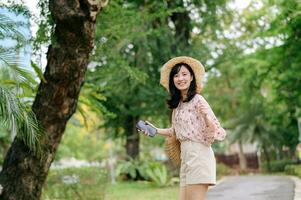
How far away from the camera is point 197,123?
4.41m

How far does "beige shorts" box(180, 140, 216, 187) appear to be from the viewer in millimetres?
4246

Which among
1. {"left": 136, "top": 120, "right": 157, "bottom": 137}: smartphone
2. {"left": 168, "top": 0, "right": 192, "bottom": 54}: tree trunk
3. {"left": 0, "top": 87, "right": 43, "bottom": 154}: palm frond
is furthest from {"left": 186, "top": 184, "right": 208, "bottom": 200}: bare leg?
{"left": 168, "top": 0, "right": 192, "bottom": 54}: tree trunk

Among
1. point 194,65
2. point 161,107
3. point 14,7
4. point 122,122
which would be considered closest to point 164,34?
point 161,107

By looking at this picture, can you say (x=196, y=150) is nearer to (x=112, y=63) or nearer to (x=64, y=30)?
(x=64, y=30)

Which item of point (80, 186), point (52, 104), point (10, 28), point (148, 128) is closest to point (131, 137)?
point (80, 186)

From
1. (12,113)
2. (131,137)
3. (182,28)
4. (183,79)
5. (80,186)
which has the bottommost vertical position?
(80,186)

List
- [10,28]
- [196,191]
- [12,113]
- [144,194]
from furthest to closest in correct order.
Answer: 1. [144,194]
2. [10,28]
3. [12,113]
4. [196,191]

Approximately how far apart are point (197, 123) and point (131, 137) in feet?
71.6

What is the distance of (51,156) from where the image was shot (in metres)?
8.42

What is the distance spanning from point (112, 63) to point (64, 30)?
4.99 meters

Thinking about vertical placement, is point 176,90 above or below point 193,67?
below

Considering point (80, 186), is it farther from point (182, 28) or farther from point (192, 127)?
point (182, 28)

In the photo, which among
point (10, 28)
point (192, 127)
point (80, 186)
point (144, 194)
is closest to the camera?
point (192, 127)

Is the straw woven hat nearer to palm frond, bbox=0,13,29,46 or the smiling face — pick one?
the smiling face
